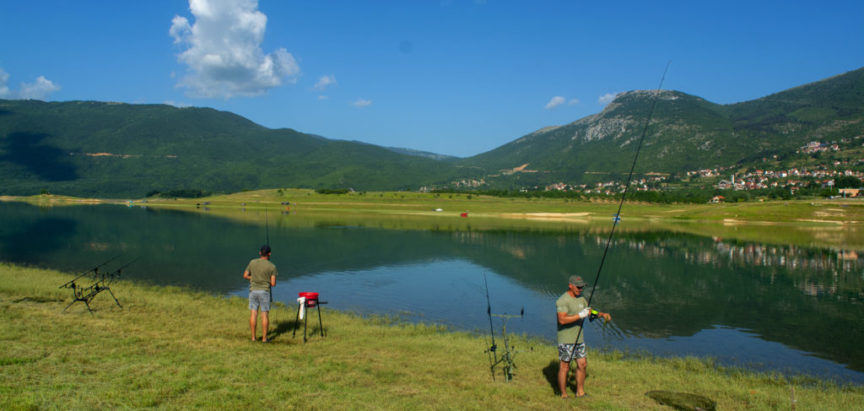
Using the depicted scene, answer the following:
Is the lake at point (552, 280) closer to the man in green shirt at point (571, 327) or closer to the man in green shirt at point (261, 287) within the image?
the man in green shirt at point (261, 287)

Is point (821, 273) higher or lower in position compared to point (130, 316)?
lower

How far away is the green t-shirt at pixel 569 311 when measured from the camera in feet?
27.4

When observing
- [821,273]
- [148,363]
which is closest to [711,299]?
[821,273]

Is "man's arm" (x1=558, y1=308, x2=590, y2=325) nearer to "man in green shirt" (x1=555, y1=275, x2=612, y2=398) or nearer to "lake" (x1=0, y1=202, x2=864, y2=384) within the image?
"man in green shirt" (x1=555, y1=275, x2=612, y2=398)

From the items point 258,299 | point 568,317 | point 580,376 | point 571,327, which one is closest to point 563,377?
point 580,376

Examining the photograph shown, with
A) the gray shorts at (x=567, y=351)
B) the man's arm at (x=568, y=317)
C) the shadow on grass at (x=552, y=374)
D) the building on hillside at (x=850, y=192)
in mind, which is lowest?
the shadow on grass at (x=552, y=374)

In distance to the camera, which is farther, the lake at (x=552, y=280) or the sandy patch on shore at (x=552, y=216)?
the sandy patch on shore at (x=552, y=216)

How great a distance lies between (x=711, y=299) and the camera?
22891mm

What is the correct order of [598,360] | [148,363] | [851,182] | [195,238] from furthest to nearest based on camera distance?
1. [851,182]
2. [195,238]
3. [598,360]
4. [148,363]

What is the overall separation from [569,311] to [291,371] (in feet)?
16.9

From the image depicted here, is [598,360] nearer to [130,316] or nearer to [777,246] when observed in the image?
[130,316]

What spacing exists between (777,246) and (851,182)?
295 feet

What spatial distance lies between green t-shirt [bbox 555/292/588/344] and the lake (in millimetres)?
3858

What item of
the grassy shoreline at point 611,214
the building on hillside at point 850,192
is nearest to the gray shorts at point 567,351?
the grassy shoreline at point 611,214
